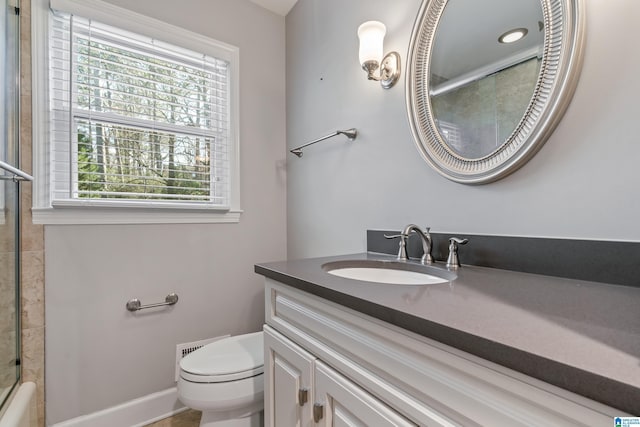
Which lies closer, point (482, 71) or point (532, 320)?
point (532, 320)

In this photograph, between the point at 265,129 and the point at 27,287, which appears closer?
the point at 27,287

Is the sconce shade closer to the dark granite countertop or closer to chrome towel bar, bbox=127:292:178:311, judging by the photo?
the dark granite countertop

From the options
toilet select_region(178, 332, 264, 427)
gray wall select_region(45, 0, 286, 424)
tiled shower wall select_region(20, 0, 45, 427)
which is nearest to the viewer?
toilet select_region(178, 332, 264, 427)

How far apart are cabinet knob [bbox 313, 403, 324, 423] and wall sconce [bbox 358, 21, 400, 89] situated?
1226 mm

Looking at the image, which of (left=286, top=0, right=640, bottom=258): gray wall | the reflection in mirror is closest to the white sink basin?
(left=286, top=0, right=640, bottom=258): gray wall

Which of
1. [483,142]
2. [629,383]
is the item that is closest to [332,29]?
[483,142]

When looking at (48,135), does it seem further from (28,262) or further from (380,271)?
(380,271)

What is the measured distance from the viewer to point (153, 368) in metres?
1.65

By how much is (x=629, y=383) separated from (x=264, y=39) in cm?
235

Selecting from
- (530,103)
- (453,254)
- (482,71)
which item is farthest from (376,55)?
(453,254)

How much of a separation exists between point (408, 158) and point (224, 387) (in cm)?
118

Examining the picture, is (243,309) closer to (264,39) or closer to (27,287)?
(27,287)

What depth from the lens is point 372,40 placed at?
4.12ft

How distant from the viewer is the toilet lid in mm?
1203
